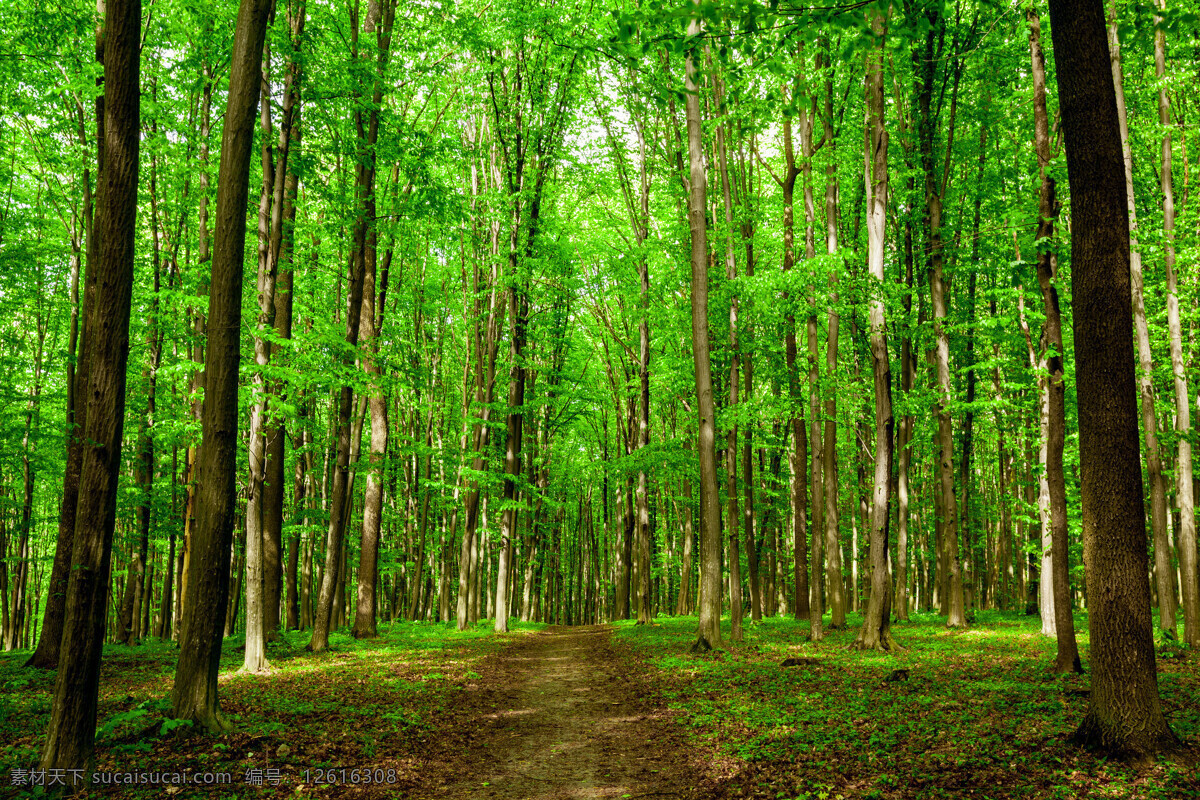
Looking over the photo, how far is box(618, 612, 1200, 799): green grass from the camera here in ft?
16.9

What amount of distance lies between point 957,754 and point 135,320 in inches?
826

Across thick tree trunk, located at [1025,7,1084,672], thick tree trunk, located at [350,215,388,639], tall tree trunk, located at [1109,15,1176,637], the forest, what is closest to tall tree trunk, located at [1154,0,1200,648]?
the forest

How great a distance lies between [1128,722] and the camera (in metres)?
5.34

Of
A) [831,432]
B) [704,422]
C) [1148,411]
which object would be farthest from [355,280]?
[1148,411]

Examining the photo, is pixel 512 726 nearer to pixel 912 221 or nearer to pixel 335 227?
pixel 335 227

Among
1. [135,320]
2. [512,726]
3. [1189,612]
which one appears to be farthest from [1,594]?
Answer: [1189,612]

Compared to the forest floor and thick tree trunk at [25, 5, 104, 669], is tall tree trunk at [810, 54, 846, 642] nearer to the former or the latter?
the forest floor

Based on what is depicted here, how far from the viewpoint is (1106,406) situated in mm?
5566

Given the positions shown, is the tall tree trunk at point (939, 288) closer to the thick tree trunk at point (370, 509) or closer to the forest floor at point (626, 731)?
the forest floor at point (626, 731)

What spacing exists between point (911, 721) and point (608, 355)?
23.7 m

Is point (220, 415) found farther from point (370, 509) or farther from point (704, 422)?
point (370, 509)

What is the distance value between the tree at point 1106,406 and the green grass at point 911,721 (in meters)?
0.55

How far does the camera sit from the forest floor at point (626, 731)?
5.36 metres

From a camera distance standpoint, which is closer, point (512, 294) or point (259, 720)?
point (259, 720)
